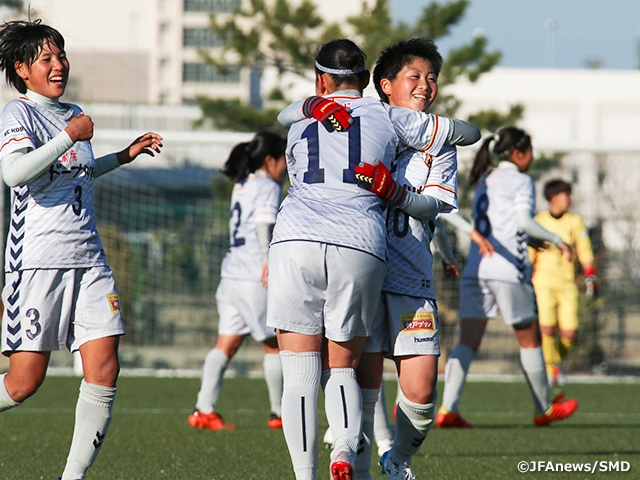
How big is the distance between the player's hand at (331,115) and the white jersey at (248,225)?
322 cm

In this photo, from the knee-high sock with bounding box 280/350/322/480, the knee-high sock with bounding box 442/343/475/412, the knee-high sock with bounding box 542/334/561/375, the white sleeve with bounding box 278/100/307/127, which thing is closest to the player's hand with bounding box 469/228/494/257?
the knee-high sock with bounding box 442/343/475/412

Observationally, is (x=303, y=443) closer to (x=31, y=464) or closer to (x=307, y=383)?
(x=307, y=383)

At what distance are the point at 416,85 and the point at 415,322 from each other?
101 centimetres

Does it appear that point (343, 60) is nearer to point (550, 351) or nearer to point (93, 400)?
point (93, 400)

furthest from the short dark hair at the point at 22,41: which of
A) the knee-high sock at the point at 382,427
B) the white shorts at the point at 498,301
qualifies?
the white shorts at the point at 498,301

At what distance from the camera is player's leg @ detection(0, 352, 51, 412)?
3811mm

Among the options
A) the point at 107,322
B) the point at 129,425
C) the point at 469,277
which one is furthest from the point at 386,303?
the point at 129,425

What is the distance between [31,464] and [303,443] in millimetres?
2193

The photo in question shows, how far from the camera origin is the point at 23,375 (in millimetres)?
3816

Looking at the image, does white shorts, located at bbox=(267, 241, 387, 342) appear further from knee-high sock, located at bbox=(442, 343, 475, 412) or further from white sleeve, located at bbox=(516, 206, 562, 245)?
knee-high sock, located at bbox=(442, 343, 475, 412)

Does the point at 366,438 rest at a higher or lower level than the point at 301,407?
lower

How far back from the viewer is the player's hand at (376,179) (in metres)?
3.47

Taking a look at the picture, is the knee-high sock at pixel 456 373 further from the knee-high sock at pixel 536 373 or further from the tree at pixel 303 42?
the tree at pixel 303 42

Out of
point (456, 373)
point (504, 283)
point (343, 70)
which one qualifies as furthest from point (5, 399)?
point (504, 283)
